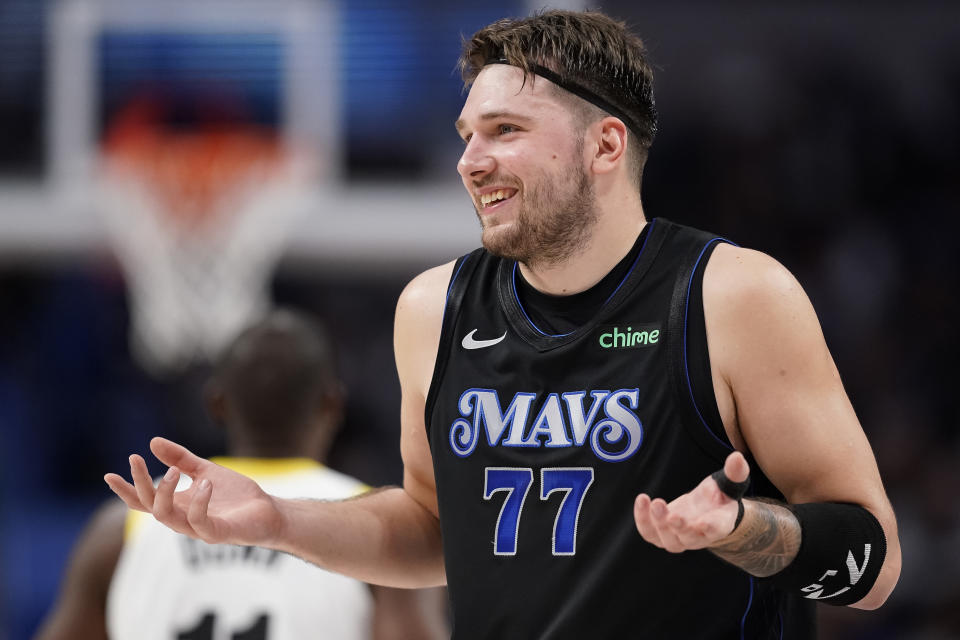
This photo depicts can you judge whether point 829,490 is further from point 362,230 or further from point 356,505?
point 362,230

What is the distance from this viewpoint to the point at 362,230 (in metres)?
9.62

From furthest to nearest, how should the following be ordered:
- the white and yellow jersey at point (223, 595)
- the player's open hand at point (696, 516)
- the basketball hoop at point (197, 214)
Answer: the basketball hoop at point (197, 214) < the white and yellow jersey at point (223, 595) < the player's open hand at point (696, 516)

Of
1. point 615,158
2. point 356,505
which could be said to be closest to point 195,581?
point 356,505

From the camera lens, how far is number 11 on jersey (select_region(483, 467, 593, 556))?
269 centimetres

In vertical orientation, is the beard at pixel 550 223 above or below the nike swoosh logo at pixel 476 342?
above

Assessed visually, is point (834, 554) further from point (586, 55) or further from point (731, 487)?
point (586, 55)

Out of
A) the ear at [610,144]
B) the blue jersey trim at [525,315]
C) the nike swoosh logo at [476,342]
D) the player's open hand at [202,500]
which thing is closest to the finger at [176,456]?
the player's open hand at [202,500]

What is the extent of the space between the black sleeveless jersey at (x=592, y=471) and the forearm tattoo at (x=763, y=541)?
0.79 feet

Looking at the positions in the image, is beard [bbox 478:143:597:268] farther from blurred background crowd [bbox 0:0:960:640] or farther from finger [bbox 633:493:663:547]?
blurred background crowd [bbox 0:0:960:640]

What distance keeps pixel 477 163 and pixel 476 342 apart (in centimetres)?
43

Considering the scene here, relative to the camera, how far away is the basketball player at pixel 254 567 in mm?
4000

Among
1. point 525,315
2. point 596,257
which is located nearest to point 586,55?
point 596,257

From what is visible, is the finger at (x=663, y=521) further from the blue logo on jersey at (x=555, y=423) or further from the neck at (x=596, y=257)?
the neck at (x=596, y=257)

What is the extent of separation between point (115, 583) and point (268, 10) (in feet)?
21.0
